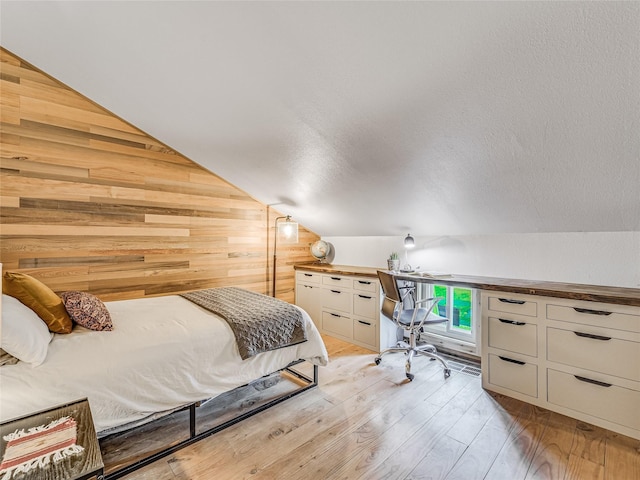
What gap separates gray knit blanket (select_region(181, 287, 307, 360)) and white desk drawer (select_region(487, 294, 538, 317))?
154 cm

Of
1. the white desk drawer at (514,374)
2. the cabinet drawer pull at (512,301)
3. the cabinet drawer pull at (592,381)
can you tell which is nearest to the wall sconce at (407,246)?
the cabinet drawer pull at (512,301)

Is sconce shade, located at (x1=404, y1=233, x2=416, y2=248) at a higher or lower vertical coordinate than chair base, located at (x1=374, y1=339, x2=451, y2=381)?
higher

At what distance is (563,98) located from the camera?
1.56 metres

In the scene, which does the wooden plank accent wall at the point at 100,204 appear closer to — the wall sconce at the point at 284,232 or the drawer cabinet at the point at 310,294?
the wall sconce at the point at 284,232

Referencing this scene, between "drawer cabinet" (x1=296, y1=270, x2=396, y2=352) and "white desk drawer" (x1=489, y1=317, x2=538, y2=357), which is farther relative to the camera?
"drawer cabinet" (x1=296, y1=270, x2=396, y2=352)

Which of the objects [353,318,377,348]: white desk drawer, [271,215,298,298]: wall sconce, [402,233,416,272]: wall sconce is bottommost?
[353,318,377,348]: white desk drawer

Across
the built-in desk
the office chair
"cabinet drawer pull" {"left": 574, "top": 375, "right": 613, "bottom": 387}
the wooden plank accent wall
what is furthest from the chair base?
the wooden plank accent wall

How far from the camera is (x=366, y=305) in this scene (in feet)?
11.2

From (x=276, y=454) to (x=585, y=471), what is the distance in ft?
5.54

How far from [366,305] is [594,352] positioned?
6.18 feet

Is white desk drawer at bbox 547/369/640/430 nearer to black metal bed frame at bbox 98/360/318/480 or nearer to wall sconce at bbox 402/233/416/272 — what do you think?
wall sconce at bbox 402/233/416/272

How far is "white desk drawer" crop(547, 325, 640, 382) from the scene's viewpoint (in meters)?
1.91

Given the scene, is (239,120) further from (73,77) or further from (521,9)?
(521,9)

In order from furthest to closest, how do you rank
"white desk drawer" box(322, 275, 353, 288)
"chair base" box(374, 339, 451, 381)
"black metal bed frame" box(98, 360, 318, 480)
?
"white desk drawer" box(322, 275, 353, 288)
"chair base" box(374, 339, 451, 381)
"black metal bed frame" box(98, 360, 318, 480)
